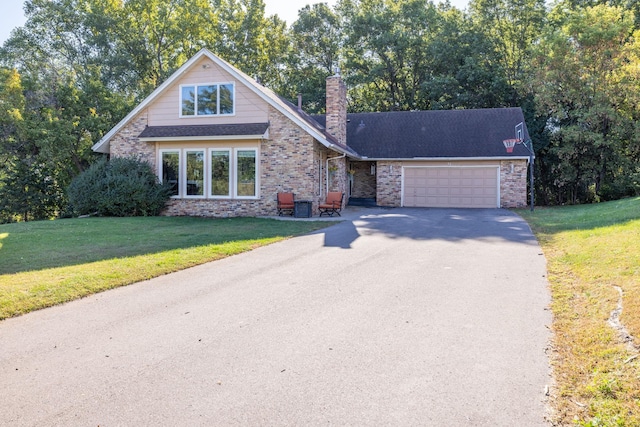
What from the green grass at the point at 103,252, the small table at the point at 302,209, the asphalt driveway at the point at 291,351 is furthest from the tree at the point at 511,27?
the asphalt driveway at the point at 291,351

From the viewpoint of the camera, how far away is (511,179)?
2214 cm

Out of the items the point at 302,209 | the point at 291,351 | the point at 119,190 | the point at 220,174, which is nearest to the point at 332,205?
the point at 302,209

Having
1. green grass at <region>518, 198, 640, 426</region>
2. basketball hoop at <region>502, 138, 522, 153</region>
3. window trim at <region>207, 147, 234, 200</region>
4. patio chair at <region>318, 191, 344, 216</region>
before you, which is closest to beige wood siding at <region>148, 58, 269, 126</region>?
window trim at <region>207, 147, 234, 200</region>

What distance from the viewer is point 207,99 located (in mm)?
18266

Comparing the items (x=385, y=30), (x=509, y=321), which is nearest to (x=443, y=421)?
(x=509, y=321)

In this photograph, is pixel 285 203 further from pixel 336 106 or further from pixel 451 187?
pixel 451 187

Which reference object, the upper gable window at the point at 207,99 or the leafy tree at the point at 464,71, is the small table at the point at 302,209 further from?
the leafy tree at the point at 464,71

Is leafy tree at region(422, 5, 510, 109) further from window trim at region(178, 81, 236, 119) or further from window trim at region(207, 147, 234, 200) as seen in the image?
window trim at region(207, 147, 234, 200)

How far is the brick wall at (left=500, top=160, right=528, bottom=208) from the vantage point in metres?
22.1

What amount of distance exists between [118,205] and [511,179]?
16.9 metres

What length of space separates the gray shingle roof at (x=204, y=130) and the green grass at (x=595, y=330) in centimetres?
1113

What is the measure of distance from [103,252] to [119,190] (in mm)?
9175

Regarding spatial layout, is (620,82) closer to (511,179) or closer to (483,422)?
(511,179)

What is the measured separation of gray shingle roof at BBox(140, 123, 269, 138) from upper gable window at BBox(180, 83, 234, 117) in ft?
2.01
